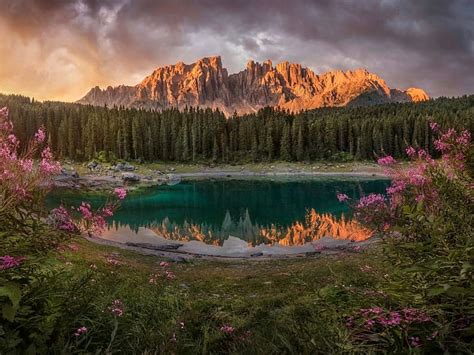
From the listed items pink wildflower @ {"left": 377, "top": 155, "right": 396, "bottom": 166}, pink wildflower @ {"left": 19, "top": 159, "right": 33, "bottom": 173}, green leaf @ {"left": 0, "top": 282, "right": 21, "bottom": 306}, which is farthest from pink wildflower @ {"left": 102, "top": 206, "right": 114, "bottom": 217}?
pink wildflower @ {"left": 377, "top": 155, "right": 396, "bottom": 166}

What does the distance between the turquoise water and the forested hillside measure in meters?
50.8

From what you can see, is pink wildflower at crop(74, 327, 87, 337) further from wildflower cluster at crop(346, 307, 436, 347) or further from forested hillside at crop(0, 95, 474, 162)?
forested hillside at crop(0, 95, 474, 162)

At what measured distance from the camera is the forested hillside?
124000 millimetres

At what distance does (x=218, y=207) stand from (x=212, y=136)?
82.0 meters

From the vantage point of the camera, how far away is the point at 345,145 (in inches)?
5571

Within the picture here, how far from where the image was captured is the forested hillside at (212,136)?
407 ft

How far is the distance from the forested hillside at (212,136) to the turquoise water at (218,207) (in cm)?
5077

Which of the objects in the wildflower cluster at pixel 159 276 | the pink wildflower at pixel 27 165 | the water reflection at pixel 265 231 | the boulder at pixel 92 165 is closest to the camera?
the pink wildflower at pixel 27 165

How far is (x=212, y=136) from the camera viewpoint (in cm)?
13738

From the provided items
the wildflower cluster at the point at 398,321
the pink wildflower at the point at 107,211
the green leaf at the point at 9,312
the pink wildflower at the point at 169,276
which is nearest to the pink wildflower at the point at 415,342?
the wildflower cluster at the point at 398,321

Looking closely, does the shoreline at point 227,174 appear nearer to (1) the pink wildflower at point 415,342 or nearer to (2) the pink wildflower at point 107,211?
(2) the pink wildflower at point 107,211

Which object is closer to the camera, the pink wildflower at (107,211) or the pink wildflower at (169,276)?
the pink wildflower at (107,211)

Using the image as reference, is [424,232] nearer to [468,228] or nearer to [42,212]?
[468,228]

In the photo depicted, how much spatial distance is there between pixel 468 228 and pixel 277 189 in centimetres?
7786
